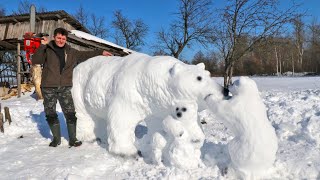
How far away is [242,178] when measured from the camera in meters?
2.81

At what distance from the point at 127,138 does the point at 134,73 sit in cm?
79

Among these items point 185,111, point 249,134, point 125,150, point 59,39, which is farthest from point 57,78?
point 249,134

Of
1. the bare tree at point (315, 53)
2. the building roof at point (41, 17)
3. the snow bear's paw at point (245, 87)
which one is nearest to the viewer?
the snow bear's paw at point (245, 87)

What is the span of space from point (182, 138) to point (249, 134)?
728 millimetres

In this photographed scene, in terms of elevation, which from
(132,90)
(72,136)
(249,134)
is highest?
(132,90)

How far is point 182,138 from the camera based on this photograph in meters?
3.17

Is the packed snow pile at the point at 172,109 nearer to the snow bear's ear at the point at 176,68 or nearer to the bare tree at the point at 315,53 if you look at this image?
the snow bear's ear at the point at 176,68

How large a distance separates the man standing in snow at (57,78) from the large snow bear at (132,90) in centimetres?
14

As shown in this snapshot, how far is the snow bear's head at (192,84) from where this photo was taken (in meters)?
3.18

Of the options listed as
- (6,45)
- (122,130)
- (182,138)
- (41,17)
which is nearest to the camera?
(182,138)

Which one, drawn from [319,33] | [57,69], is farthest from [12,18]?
[319,33]

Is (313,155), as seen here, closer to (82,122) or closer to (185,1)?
(82,122)

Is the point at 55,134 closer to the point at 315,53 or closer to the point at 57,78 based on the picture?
the point at 57,78

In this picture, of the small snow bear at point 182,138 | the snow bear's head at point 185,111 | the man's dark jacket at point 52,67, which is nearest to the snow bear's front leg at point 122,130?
the small snow bear at point 182,138
